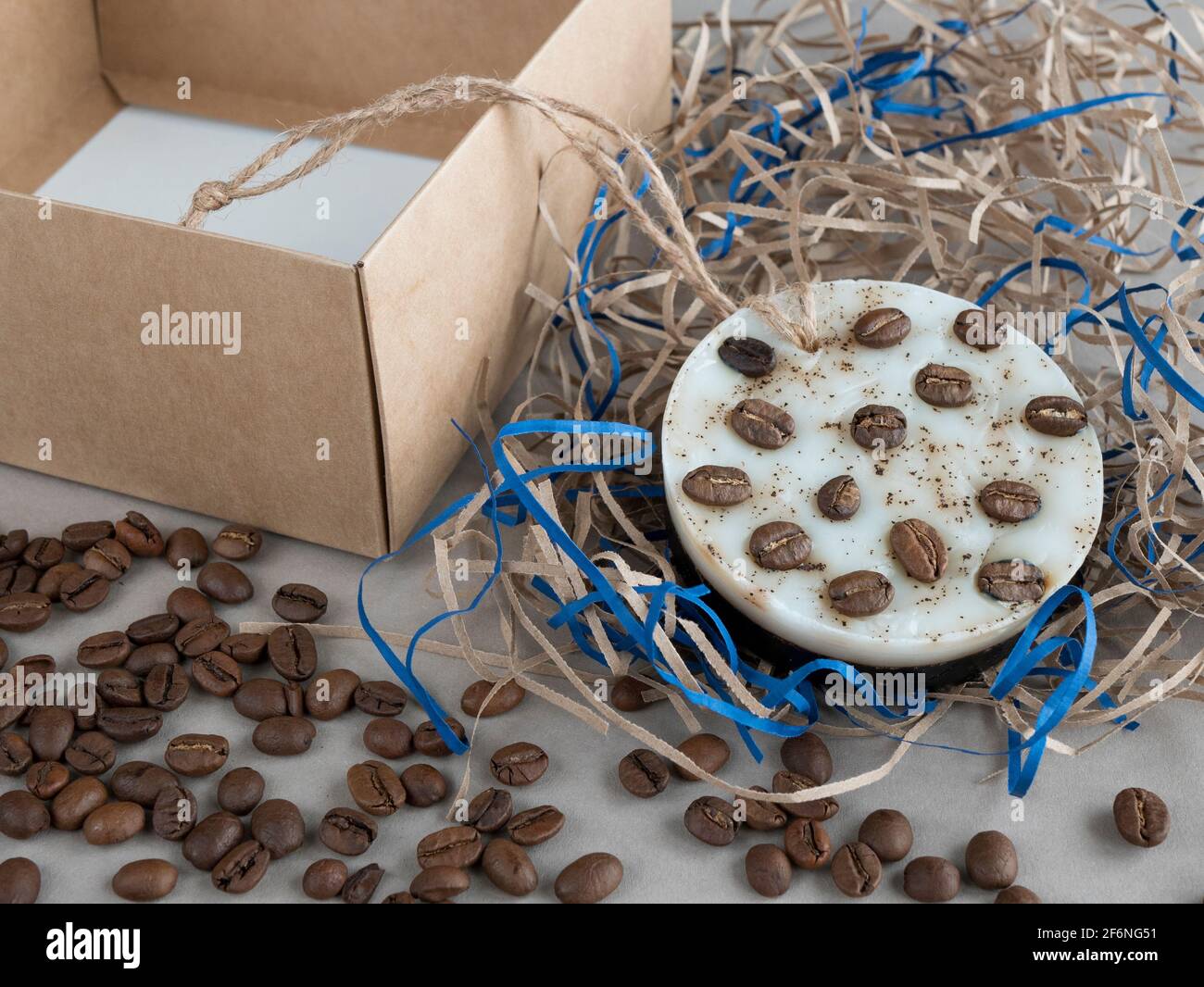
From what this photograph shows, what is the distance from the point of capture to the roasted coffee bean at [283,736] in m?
1.32

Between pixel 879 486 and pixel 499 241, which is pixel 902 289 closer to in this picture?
pixel 879 486

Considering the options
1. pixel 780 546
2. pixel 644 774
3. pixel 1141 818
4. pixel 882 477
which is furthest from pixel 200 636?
pixel 1141 818

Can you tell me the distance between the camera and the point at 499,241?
1.51m

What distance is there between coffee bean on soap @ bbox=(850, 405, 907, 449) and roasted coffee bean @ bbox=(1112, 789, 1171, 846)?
0.38 metres

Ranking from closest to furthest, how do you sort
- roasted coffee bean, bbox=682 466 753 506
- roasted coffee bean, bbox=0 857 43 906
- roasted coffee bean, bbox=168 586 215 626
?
roasted coffee bean, bbox=0 857 43 906 → roasted coffee bean, bbox=682 466 753 506 → roasted coffee bean, bbox=168 586 215 626

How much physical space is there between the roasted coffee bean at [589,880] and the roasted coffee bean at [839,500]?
36cm

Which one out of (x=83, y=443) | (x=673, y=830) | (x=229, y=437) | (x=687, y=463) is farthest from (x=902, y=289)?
A: (x=83, y=443)

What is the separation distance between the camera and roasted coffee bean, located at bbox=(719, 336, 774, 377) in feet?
4.54

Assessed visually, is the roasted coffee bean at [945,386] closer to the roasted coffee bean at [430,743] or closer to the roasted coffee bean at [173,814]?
the roasted coffee bean at [430,743]

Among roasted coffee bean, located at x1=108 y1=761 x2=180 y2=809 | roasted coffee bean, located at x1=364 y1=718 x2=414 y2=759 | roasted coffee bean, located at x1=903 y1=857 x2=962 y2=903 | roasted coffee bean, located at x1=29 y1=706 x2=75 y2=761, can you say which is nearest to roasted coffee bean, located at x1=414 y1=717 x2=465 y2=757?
roasted coffee bean, located at x1=364 y1=718 x2=414 y2=759

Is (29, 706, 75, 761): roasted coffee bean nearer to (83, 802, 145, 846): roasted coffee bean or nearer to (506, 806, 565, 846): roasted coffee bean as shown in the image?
(83, 802, 145, 846): roasted coffee bean

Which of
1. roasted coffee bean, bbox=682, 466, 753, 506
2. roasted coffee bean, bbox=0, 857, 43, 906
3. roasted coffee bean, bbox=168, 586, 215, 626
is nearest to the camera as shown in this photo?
roasted coffee bean, bbox=0, 857, 43, 906

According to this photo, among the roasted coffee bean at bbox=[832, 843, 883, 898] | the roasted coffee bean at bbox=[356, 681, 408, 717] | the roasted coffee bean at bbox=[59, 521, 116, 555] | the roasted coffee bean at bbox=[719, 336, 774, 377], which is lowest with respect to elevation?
the roasted coffee bean at bbox=[356, 681, 408, 717]

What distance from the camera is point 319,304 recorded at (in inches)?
50.9
